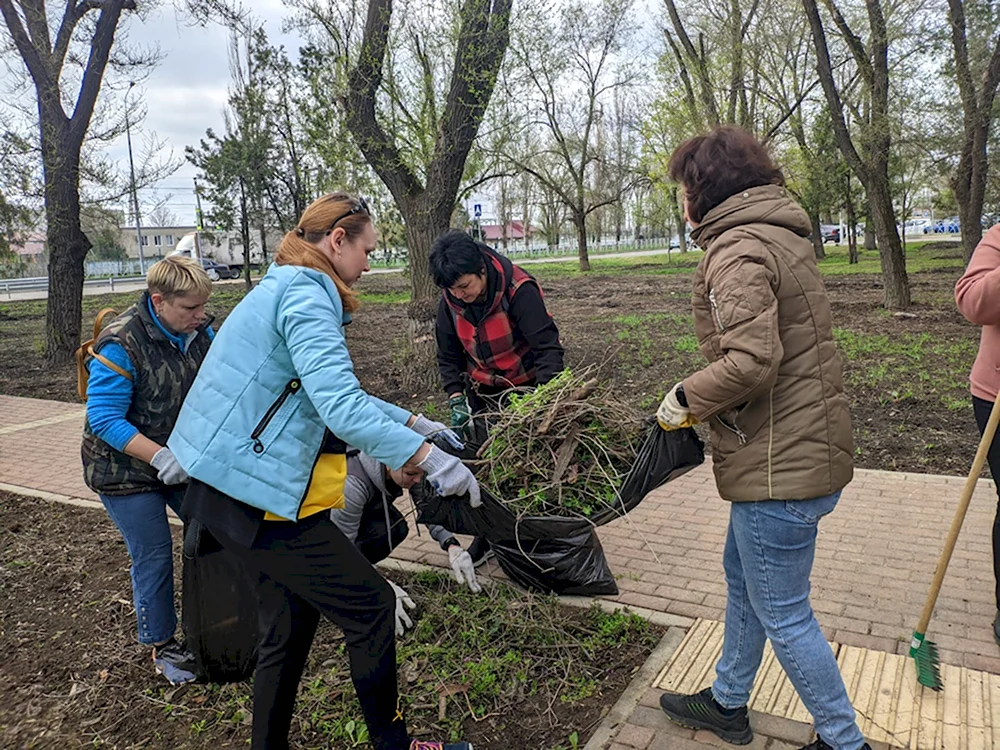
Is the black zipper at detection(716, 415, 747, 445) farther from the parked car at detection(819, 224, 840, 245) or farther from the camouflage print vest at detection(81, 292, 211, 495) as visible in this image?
the parked car at detection(819, 224, 840, 245)

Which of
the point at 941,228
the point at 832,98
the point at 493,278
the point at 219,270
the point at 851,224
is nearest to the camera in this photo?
the point at 493,278

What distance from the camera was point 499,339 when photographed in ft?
12.1

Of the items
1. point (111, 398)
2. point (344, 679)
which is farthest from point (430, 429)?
point (111, 398)

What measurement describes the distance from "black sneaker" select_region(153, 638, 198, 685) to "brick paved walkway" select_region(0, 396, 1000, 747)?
51.3 inches

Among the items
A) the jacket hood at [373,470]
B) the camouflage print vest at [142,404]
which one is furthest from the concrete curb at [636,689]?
the camouflage print vest at [142,404]

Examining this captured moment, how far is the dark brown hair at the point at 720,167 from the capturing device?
82.4 inches

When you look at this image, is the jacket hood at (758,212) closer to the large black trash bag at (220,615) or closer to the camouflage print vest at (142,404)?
the large black trash bag at (220,615)

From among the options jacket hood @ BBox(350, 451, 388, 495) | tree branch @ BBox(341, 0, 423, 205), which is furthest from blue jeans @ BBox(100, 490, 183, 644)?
tree branch @ BBox(341, 0, 423, 205)

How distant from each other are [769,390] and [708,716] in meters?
1.19

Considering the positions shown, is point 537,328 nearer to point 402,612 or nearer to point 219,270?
point 402,612

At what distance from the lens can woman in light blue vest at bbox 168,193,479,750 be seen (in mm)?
2045

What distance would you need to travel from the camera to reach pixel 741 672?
244cm

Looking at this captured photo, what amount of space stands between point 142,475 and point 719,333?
2.27 m

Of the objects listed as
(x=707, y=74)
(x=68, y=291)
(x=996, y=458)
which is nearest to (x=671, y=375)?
(x=996, y=458)
